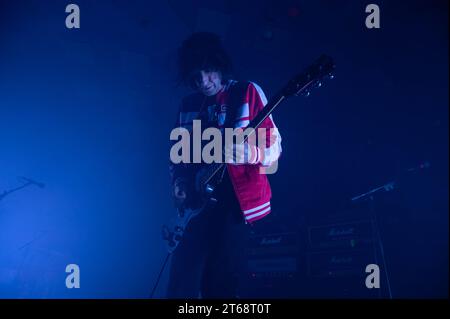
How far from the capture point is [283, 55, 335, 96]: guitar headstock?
60.9 inches

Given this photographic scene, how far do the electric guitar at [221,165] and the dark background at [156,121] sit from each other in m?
0.98

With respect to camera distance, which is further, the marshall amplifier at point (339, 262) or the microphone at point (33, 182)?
the microphone at point (33, 182)

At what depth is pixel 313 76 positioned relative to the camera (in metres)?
1.59

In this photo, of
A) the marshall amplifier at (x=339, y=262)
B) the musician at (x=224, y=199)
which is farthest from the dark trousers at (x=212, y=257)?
the marshall amplifier at (x=339, y=262)

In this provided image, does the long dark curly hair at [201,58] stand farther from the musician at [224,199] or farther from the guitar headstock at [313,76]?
the guitar headstock at [313,76]

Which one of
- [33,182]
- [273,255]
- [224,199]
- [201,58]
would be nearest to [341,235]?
[273,255]

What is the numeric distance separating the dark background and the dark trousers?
0.98 meters

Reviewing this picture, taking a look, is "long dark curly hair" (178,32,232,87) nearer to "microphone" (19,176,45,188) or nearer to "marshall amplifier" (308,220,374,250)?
"marshall amplifier" (308,220,374,250)

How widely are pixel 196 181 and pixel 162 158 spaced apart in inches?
60.5

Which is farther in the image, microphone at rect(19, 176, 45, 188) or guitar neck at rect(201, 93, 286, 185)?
microphone at rect(19, 176, 45, 188)

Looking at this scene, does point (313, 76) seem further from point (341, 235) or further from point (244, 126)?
point (341, 235)

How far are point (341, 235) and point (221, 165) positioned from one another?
41.3 inches

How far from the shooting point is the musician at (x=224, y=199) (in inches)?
56.3

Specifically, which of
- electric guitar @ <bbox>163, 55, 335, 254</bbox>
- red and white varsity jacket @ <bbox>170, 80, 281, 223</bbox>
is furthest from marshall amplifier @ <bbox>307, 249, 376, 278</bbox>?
electric guitar @ <bbox>163, 55, 335, 254</bbox>
